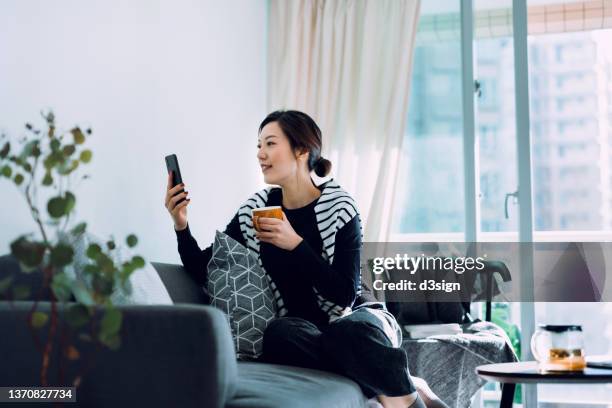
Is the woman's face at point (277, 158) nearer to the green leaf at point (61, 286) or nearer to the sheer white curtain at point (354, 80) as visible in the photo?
the sheer white curtain at point (354, 80)

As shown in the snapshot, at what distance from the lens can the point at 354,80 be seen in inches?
176

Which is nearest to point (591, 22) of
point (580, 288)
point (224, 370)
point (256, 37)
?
point (580, 288)

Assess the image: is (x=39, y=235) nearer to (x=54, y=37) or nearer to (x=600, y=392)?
(x=54, y=37)

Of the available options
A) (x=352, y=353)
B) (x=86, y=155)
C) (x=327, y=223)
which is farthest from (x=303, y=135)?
(x=86, y=155)

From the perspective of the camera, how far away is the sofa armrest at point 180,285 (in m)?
2.57

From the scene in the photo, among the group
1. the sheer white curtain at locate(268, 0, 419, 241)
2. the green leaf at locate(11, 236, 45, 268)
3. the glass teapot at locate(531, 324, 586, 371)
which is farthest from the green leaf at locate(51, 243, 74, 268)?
the sheer white curtain at locate(268, 0, 419, 241)

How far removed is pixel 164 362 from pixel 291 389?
17.1 inches

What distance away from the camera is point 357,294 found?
9.23 ft

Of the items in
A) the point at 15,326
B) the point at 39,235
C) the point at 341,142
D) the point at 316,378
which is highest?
the point at 341,142

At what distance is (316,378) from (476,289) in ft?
6.91

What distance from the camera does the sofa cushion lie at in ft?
5.76

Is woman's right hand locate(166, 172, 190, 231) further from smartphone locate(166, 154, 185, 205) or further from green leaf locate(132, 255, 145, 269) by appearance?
green leaf locate(132, 255, 145, 269)

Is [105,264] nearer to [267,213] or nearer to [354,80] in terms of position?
[267,213]

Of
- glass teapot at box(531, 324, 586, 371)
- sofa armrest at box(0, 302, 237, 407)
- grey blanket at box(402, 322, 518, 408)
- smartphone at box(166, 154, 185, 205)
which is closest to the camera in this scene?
sofa armrest at box(0, 302, 237, 407)
